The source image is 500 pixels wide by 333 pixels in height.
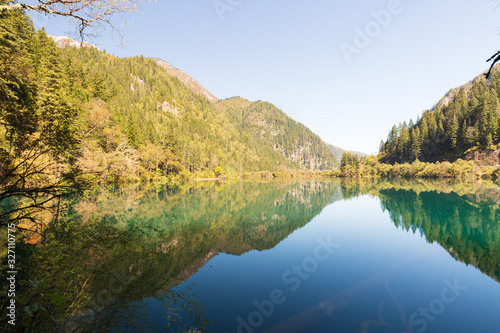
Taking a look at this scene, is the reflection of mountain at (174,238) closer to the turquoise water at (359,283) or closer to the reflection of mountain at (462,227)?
the turquoise water at (359,283)

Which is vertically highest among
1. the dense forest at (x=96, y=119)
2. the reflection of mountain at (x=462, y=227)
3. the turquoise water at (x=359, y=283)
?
the dense forest at (x=96, y=119)

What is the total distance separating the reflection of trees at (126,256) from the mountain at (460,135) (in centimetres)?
9463

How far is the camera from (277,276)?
11156 mm

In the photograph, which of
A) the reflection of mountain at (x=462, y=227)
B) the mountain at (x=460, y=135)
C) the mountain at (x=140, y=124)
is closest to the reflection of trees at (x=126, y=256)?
the mountain at (x=140, y=124)

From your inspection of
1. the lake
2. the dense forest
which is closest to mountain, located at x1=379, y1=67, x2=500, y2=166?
the lake

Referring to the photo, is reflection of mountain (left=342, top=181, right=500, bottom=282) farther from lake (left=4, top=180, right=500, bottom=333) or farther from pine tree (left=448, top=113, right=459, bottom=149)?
pine tree (left=448, top=113, right=459, bottom=149)

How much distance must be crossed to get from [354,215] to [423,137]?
115668 millimetres

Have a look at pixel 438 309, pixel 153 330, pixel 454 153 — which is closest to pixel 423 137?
pixel 454 153

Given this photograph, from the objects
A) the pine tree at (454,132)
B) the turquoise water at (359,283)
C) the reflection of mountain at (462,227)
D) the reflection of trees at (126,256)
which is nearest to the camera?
the reflection of trees at (126,256)

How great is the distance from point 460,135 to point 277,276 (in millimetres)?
123167

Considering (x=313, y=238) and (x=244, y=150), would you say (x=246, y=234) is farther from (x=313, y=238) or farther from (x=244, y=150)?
(x=244, y=150)

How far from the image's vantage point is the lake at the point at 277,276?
6660mm

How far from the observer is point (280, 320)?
7.49 m

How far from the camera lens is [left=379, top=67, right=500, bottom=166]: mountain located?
81875 millimetres
